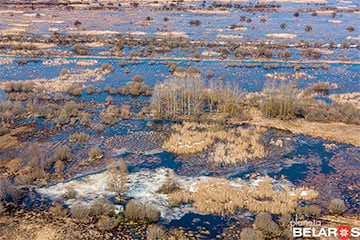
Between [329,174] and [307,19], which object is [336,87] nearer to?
[329,174]

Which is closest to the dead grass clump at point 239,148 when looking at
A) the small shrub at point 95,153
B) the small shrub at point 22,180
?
the small shrub at point 95,153

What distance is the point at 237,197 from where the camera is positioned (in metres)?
17.3

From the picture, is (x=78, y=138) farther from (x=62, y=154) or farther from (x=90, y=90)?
(x=90, y=90)

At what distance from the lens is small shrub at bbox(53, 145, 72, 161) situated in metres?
21.0

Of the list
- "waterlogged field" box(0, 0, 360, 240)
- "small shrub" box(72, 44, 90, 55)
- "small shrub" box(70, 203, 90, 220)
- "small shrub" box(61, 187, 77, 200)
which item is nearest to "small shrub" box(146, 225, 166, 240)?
"waterlogged field" box(0, 0, 360, 240)

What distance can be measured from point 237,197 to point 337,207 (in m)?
4.39

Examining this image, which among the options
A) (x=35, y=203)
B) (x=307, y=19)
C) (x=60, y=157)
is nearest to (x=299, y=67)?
(x=60, y=157)

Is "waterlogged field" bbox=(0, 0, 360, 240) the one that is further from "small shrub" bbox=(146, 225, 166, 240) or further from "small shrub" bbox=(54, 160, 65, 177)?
"small shrub" bbox=(146, 225, 166, 240)

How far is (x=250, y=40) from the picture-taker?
52.0 meters

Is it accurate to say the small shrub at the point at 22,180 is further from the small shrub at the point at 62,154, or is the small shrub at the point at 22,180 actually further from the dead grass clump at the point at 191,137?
the dead grass clump at the point at 191,137

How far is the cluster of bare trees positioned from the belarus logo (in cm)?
1307

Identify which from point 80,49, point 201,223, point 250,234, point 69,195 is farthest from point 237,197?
point 80,49

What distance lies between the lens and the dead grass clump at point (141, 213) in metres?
16.0

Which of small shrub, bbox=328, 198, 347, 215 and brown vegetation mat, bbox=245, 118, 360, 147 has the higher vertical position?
brown vegetation mat, bbox=245, 118, 360, 147
